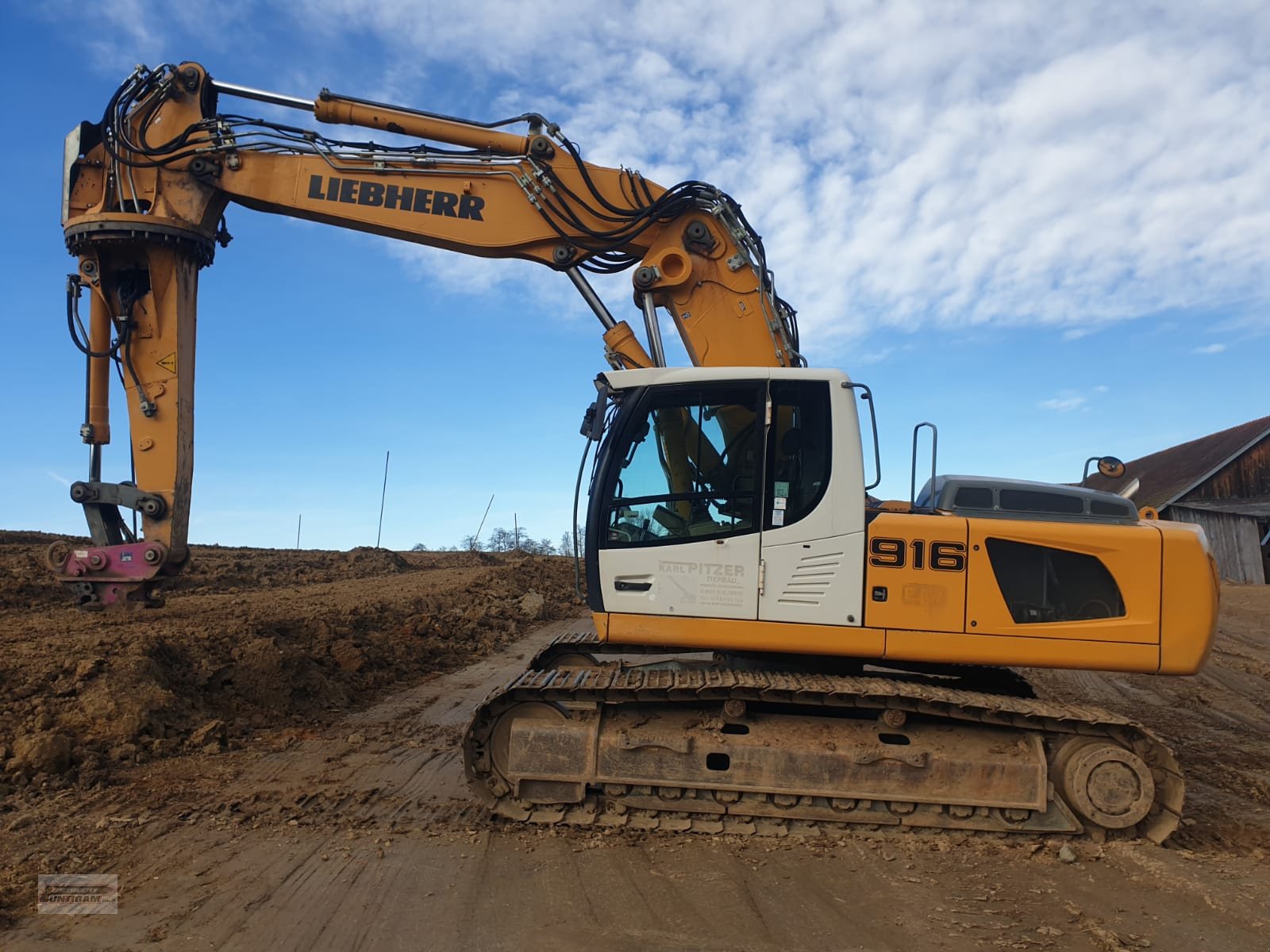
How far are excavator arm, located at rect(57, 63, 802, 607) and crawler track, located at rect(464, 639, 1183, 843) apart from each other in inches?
103

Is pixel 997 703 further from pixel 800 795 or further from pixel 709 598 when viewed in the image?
pixel 709 598

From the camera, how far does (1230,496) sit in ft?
100

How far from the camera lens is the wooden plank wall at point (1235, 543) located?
93.0ft

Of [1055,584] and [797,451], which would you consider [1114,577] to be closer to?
[1055,584]

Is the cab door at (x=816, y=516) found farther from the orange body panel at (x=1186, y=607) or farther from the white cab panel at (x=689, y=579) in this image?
the orange body panel at (x=1186, y=607)

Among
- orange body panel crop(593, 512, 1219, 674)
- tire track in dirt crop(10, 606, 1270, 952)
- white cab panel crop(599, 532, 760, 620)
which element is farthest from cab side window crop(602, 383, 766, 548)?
tire track in dirt crop(10, 606, 1270, 952)

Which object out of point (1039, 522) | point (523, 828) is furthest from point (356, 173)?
point (1039, 522)

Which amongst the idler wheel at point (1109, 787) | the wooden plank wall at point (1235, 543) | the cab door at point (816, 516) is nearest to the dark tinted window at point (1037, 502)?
the cab door at point (816, 516)

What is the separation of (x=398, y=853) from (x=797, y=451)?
10.8 ft

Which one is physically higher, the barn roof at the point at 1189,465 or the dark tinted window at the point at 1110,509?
the barn roof at the point at 1189,465

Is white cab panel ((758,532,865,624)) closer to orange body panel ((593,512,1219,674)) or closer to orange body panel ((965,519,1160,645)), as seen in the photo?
orange body panel ((593,512,1219,674))

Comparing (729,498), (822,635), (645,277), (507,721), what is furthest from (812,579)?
(645,277)

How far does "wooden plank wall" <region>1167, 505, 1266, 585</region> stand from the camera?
93.0 feet

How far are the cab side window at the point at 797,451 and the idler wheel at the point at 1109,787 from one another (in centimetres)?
220
